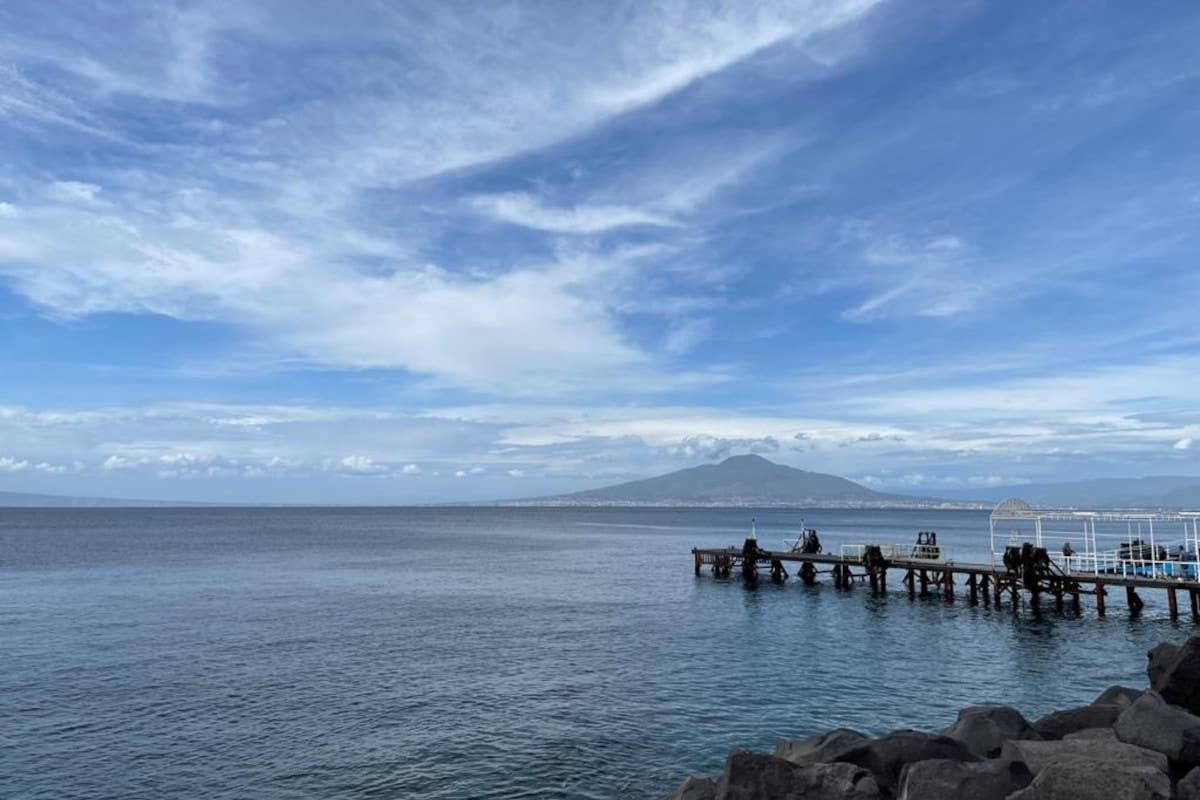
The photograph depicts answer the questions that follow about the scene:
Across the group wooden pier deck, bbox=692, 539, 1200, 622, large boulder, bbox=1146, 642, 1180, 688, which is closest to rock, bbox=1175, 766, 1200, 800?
large boulder, bbox=1146, 642, 1180, 688

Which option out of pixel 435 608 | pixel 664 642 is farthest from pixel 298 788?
pixel 435 608

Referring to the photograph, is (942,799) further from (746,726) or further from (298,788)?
(298,788)

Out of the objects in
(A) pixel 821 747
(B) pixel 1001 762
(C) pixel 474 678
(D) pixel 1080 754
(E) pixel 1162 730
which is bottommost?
(C) pixel 474 678

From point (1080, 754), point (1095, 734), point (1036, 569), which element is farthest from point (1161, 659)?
point (1036, 569)

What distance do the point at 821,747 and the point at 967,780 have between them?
508 cm

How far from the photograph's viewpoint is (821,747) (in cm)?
1683

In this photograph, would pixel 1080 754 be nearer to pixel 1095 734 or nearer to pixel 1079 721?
pixel 1095 734

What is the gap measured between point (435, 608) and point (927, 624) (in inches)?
1245

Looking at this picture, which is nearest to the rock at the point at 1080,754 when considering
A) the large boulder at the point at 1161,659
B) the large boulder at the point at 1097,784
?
the large boulder at the point at 1097,784

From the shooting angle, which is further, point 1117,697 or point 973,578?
point 973,578

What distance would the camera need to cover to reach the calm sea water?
74.1 feet

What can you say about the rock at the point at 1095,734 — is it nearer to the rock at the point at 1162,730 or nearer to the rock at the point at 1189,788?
the rock at the point at 1162,730

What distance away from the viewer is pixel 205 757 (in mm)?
23469

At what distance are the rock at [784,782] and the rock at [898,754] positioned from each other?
73.0 inches
